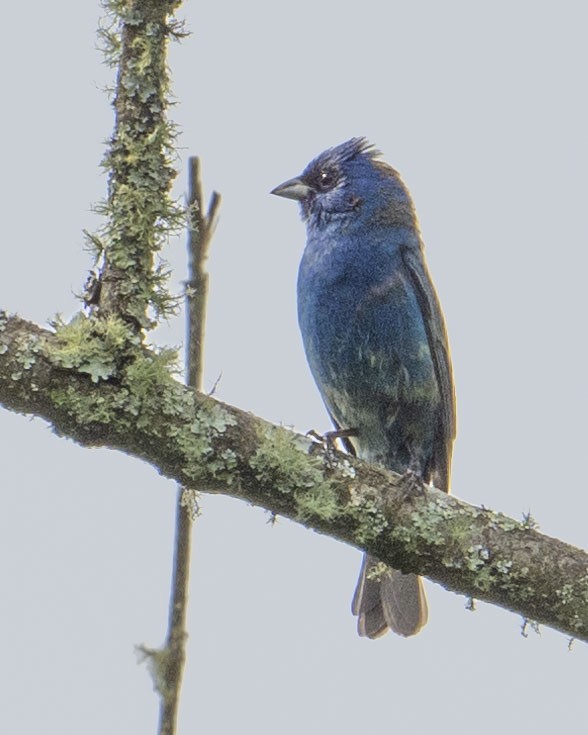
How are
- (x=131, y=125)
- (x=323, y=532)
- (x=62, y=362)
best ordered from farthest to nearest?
(x=323, y=532), (x=131, y=125), (x=62, y=362)

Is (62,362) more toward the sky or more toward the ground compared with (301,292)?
more toward the ground

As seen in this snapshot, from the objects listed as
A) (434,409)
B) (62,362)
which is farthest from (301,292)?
(62,362)

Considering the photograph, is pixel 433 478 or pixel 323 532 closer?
pixel 323 532

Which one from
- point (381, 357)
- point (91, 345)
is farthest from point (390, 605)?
point (91, 345)

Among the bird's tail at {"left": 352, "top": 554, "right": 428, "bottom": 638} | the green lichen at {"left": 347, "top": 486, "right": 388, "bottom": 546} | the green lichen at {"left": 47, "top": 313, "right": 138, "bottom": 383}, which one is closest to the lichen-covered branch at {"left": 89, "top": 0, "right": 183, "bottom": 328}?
the green lichen at {"left": 47, "top": 313, "right": 138, "bottom": 383}

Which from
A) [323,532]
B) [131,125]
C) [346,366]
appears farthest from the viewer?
[346,366]

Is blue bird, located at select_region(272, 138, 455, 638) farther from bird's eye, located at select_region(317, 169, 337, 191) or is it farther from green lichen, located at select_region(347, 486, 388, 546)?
green lichen, located at select_region(347, 486, 388, 546)

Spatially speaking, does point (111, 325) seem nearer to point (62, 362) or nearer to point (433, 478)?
point (62, 362)

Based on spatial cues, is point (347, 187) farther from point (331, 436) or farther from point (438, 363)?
point (331, 436)
